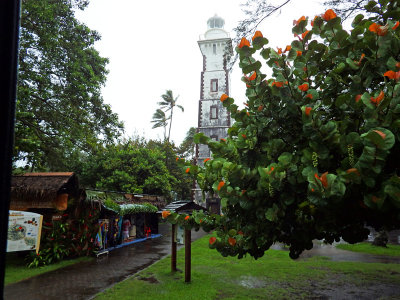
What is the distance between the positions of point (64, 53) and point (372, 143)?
12770 mm

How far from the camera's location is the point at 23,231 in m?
9.26

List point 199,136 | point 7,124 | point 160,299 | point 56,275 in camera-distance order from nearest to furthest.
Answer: point 7,124, point 199,136, point 160,299, point 56,275

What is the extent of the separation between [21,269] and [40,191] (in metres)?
2.89

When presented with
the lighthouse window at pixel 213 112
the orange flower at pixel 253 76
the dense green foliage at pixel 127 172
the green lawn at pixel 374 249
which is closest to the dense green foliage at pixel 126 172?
the dense green foliage at pixel 127 172

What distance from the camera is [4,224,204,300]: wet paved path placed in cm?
739

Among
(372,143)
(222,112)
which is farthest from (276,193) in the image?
(222,112)

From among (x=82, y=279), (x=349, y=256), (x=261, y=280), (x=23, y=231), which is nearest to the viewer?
(x=261, y=280)

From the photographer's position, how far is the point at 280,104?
336cm

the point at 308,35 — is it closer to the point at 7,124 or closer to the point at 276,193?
the point at 276,193

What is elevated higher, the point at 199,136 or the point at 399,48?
the point at 399,48

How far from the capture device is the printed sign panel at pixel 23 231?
9.01 meters

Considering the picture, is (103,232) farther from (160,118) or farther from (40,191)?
(160,118)

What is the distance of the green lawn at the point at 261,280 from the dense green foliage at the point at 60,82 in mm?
5691

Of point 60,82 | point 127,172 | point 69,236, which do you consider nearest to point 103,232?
point 69,236
